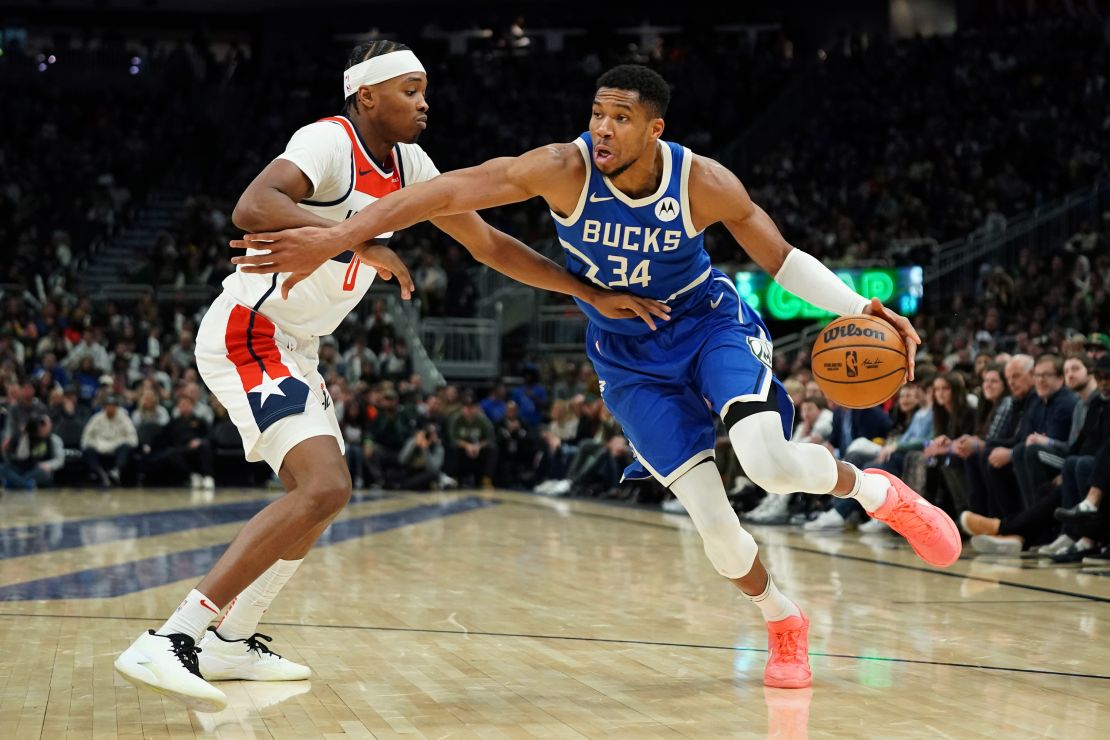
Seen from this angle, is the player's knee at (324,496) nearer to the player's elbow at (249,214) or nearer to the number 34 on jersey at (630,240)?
the player's elbow at (249,214)

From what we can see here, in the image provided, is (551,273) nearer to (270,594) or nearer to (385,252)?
(385,252)

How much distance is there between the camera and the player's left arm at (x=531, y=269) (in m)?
4.73

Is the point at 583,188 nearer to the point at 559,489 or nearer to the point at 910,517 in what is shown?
the point at 910,517

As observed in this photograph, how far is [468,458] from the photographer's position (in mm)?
16609

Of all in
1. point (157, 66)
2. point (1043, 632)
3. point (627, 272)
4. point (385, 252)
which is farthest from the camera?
point (157, 66)

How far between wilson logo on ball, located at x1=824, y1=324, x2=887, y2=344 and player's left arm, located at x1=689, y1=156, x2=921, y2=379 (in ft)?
0.18

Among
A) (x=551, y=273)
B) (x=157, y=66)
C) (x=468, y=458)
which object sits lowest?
(x=468, y=458)

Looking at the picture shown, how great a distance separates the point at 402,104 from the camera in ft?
15.3

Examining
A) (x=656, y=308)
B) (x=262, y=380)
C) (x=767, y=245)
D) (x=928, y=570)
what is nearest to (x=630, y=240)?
(x=656, y=308)

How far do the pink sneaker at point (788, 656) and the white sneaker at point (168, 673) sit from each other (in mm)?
1836

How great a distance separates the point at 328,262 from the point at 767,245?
156 centimetres

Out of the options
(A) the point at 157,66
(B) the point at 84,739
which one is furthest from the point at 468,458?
(A) the point at 157,66

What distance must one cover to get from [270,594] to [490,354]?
1599 cm

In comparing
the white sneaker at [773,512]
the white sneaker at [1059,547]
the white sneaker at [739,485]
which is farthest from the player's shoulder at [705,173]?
the white sneaker at [739,485]
